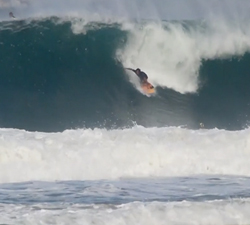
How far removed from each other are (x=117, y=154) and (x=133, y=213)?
4841 millimetres

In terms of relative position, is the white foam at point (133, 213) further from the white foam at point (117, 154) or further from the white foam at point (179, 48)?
the white foam at point (179, 48)

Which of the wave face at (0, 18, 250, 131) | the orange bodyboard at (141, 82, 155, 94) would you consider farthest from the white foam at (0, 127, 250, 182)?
the orange bodyboard at (141, 82, 155, 94)

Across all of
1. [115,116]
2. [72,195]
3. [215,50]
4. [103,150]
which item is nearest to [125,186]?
[72,195]

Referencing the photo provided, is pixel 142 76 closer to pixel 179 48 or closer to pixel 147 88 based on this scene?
pixel 147 88

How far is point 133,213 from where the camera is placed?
9.75 metres

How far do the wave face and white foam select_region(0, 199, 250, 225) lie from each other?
803cm

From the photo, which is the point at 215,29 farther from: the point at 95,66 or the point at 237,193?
the point at 237,193

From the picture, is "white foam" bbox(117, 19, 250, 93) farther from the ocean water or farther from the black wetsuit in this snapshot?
the black wetsuit

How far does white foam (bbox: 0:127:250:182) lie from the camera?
1381 centimetres

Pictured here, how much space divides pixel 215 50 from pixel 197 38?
661 millimetres

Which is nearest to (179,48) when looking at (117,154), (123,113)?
(123,113)

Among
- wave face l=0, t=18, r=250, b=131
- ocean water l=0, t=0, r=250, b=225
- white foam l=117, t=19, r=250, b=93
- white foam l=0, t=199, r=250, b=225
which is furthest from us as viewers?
white foam l=117, t=19, r=250, b=93

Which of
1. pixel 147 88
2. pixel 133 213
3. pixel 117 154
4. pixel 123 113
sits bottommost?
pixel 133 213

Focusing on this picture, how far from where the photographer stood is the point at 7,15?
22.8 meters
